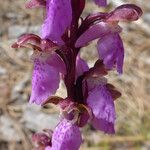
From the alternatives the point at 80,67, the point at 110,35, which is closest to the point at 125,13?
the point at 110,35

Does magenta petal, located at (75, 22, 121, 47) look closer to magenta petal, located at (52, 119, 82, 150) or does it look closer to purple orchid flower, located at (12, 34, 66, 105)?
purple orchid flower, located at (12, 34, 66, 105)

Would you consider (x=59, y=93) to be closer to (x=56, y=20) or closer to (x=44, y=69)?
(x=44, y=69)

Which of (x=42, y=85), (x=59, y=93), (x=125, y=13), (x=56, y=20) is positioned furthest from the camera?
(x=59, y=93)

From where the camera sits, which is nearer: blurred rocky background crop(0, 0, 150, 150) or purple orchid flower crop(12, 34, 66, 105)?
purple orchid flower crop(12, 34, 66, 105)

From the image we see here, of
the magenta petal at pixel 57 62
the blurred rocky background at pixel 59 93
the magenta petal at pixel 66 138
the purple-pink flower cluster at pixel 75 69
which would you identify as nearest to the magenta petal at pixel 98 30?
the purple-pink flower cluster at pixel 75 69

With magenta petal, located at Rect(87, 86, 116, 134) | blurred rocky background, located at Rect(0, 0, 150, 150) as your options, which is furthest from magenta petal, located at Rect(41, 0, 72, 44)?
blurred rocky background, located at Rect(0, 0, 150, 150)

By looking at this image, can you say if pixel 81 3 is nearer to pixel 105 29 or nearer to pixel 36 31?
pixel 105 29
